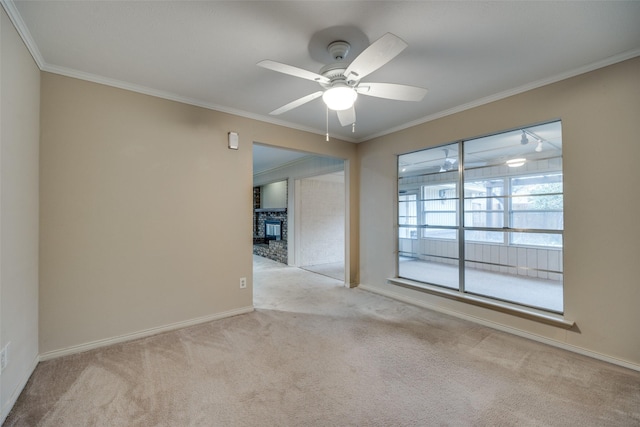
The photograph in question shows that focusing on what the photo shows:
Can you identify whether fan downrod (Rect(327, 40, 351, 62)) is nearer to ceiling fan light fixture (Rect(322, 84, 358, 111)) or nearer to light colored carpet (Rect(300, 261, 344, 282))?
ceiling fan light fixture (Rect(322, 84, 358, 111))

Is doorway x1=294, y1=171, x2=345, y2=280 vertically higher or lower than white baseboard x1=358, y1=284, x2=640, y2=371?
higher

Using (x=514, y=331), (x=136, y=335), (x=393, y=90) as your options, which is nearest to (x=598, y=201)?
(x=514, y=331)

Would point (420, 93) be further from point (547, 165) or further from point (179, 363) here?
point (547, 165)

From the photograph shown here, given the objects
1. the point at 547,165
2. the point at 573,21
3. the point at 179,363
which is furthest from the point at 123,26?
the point at 547,165

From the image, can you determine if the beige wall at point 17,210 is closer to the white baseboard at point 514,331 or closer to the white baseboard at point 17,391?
the white baseboard at point 17,391

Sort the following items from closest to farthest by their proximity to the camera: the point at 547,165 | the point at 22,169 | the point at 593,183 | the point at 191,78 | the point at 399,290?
1. the point at 22,169
2. the point at 593,183
3. the point at 191,78
4. the point at 399,290
5. the point at 547,165

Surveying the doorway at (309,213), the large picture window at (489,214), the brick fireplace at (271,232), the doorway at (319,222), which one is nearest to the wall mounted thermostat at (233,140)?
the large picture window at (489,214)

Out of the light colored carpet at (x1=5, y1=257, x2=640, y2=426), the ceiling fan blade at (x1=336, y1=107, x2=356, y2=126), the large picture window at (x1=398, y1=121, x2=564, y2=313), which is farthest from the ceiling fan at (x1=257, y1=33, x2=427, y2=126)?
the light colored carpet at (x1=5, y1=257, x2=640, y2=426)

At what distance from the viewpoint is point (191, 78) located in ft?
8.09

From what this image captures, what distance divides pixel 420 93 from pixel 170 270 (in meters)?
2.78

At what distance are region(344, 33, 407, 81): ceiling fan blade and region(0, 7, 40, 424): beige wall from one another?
2.02m

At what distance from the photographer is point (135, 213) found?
8.51 feet

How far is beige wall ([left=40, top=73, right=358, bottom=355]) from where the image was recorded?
2264 mm

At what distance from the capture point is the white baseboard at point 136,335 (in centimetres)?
224
